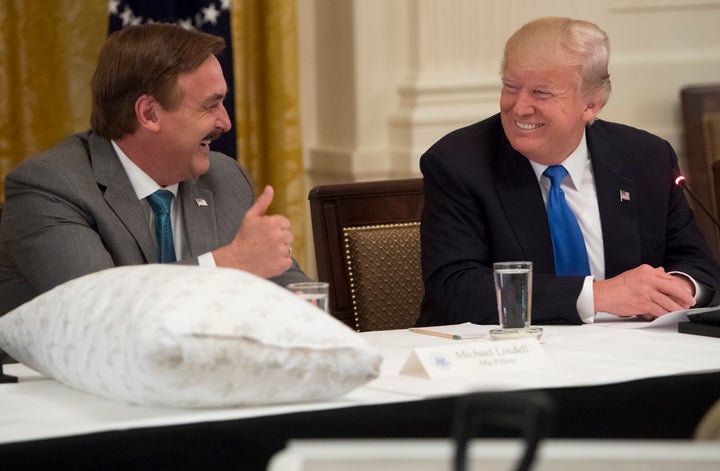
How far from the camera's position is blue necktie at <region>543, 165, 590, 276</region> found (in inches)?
113

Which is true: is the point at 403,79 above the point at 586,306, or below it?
above

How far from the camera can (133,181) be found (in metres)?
2.87

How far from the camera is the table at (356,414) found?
1460 mm

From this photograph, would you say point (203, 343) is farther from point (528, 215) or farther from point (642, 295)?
point (528, 215)

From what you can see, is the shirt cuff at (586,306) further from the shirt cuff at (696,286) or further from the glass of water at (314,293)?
the glass of water at (314,293)

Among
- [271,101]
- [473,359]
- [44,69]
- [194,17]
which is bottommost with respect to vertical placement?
[473,359]

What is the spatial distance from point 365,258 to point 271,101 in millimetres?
1728

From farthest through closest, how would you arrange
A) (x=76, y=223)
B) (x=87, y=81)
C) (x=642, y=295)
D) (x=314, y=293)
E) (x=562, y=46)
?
(x=87, y=81), (x=562, y=46), (x=76, y=223), (x=642, y=295), (x=314, y=293)

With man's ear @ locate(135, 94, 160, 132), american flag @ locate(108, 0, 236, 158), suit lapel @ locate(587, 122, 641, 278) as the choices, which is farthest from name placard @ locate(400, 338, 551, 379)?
american flag @ locate(108, 0, 236, 158)

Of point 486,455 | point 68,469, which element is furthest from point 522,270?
point 486,455

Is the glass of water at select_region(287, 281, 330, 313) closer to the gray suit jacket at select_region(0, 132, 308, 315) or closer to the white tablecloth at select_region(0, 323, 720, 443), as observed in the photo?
the white tablecloth at select_region(0, 323, 720, 443)

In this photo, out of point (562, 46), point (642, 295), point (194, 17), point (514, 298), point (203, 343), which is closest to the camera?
point (203, 343)

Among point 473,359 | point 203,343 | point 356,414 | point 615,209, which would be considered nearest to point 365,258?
point 615,209

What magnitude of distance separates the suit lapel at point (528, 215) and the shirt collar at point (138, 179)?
32.2 inches
